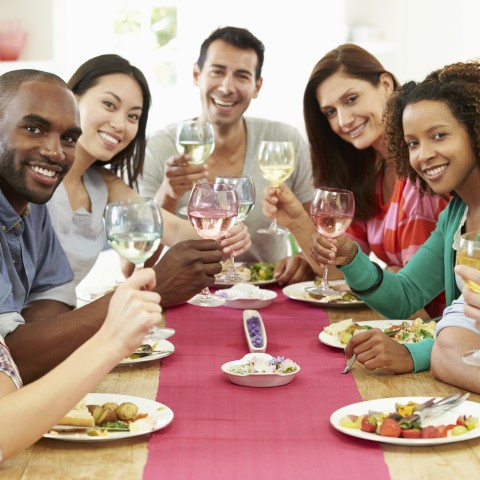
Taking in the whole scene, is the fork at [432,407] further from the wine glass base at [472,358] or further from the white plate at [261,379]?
the white plate at [261,379]

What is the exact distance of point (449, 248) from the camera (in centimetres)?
220

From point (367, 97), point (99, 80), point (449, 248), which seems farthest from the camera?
point (367, 97)

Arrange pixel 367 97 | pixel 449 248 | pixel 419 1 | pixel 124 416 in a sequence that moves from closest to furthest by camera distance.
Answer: pixel 124 416 < pixel 449 248 < pixel 367 97 < pixel 419 1

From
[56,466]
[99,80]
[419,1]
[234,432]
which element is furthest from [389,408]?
[419,1]

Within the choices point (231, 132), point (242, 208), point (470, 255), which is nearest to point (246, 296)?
point (242, 208)

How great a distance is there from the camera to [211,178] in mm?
3529

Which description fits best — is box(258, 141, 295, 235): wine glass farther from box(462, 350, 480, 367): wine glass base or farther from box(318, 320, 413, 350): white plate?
box(462, 350, 480, 367): wine glass base

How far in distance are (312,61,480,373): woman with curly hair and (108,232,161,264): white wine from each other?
61 centimetres

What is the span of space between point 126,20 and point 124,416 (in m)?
5.15

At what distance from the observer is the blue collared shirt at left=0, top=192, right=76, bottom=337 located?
1.79 meters

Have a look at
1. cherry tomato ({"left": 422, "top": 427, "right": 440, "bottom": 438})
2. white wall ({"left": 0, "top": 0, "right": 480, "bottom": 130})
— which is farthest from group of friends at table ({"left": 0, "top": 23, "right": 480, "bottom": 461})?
white wall ({"left": 0, "top": 0, "right": 480, "bottom": 130})

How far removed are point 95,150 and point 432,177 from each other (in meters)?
1.16

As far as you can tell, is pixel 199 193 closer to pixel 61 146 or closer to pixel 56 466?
pixel 61 146

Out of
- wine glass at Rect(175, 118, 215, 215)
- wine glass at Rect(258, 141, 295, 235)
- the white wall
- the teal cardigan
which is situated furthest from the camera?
the white wall
